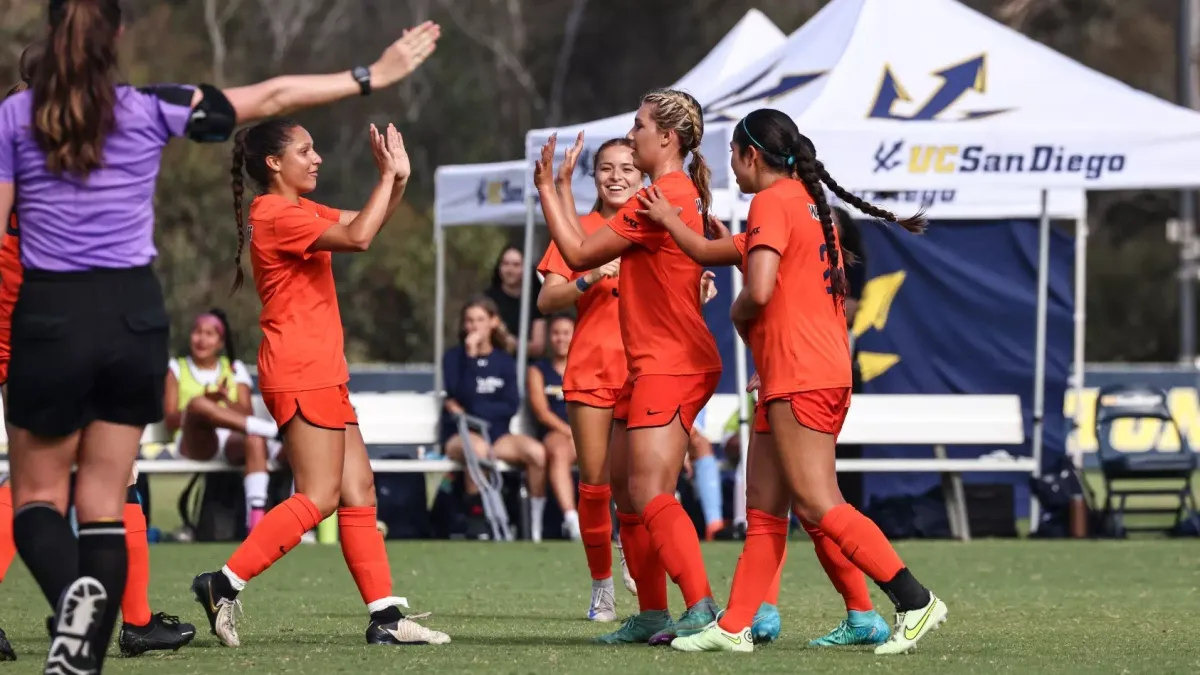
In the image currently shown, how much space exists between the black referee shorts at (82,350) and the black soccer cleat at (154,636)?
1682mm

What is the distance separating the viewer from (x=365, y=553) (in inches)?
283

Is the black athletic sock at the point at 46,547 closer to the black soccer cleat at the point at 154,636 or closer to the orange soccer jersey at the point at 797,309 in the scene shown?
the black soccer cleat at the point at 154,636

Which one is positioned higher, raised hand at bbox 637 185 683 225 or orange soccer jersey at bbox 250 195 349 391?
raised hand at bbox 637 185 683 225

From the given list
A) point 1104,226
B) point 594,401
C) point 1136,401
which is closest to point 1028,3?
point 1104,226

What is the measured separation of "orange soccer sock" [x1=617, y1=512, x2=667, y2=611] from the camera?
718cm

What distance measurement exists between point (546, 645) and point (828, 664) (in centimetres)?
120

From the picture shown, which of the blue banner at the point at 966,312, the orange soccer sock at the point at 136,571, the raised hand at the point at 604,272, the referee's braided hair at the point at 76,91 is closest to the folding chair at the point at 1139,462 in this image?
the blue banner at the point at 966,312

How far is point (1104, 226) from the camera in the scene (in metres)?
43.2

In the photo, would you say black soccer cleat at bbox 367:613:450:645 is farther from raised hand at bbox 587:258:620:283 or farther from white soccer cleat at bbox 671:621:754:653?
raised hand at bbox 587:258:620:283

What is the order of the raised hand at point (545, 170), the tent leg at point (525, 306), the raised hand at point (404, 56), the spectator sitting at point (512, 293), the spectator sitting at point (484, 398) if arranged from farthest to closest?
the spectator sitting at point (512, 293) < the tent leg at point (525, 306) < the spectator sitting at point (484, 398) < the raised hand at point (545, 170) < the raised hand at point (404, 56)

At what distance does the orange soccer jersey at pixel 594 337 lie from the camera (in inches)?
325


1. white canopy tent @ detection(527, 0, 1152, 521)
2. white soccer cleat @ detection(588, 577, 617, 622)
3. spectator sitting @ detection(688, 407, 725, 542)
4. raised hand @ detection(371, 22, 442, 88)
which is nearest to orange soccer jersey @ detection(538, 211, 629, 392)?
white soccer cleat @ detection(588, 577, 617, 622)

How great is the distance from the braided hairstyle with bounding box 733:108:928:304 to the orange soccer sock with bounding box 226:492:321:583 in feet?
6.51

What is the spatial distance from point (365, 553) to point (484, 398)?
23.2 ft
